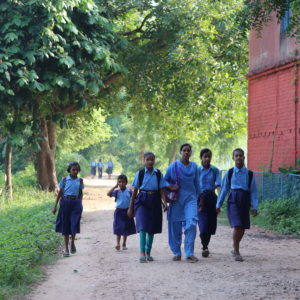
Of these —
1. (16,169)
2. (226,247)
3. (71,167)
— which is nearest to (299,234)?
(226,247)

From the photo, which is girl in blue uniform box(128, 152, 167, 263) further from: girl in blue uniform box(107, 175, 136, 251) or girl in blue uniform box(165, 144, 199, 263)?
girl in blue uniform box(107, 175, 136, 251)

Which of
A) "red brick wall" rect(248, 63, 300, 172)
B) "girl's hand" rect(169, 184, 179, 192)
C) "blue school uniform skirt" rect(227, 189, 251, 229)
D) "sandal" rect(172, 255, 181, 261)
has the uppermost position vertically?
"red brick wall" rect(248, 63, 300, 172)

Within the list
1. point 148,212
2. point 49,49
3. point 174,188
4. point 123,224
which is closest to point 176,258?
point 148,212

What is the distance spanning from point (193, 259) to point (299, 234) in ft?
13.4

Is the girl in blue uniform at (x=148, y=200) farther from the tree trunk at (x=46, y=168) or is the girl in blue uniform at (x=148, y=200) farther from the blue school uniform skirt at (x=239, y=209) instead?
the tree trunk at (x=46, y=168)

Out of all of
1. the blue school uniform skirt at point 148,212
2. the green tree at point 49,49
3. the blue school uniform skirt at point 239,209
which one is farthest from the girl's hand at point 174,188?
the green tree at point 49,49

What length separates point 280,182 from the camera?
585 inches

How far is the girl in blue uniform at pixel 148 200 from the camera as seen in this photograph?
8539 mm

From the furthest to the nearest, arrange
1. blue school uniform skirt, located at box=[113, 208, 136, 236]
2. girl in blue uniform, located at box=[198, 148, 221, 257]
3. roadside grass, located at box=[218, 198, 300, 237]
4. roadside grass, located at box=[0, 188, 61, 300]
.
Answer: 1. roadside grass, located at box=[218, 198, 300, 237]
2. blue school uniform skirt, located at box=[113, 208, 136, 236]
3. girl in blue uniform, located at box=[198, 148, 221, 257]
4. roadside grass, located at box=[0, 188, 61, 300]

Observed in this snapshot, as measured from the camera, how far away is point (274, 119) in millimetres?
17062

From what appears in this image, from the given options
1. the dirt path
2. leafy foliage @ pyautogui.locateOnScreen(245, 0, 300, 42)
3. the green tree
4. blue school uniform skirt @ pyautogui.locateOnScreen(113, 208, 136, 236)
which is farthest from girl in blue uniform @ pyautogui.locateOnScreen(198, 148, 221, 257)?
the green tree

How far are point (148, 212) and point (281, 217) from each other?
542 centimetres

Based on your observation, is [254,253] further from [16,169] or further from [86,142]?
[16,169]

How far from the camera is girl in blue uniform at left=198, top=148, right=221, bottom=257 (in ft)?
29.5
